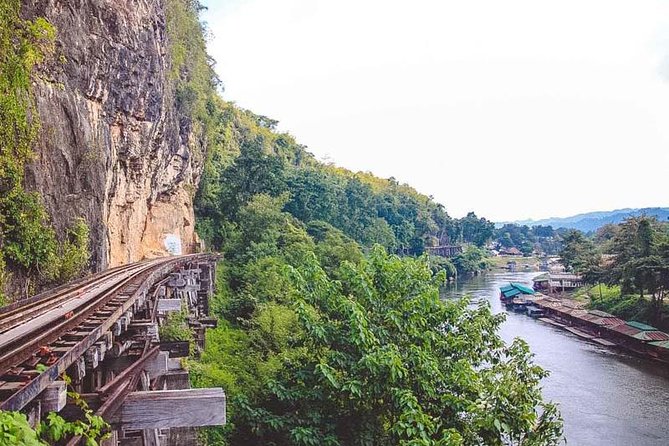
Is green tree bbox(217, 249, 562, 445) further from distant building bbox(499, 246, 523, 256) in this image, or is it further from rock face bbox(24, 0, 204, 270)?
distant building bbox(499, 246, 523, 256)

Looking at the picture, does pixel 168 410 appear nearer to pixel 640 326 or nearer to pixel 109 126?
pixel 109 126

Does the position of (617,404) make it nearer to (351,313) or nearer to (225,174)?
(351,313)

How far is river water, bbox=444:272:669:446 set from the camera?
19.6m

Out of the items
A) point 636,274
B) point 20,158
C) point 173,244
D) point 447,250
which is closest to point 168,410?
point 20,158

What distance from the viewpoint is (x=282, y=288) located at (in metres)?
27.9

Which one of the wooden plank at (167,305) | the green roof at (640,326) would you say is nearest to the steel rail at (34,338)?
the wooden plank at (167,305)

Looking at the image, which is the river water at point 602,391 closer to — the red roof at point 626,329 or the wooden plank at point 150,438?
the red roof at point 626,329

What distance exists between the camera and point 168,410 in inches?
208

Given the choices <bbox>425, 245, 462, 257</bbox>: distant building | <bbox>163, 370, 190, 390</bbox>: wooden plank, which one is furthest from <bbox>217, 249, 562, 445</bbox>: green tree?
<bbox>425, 245, 462, 257</bbox>: distant building

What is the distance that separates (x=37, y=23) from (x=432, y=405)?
41.6 ft

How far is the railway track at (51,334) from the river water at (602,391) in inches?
659


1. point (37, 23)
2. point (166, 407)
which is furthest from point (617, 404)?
point (37, 23)

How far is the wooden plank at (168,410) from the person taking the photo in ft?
17.1

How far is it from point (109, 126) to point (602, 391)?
23.4 meters
